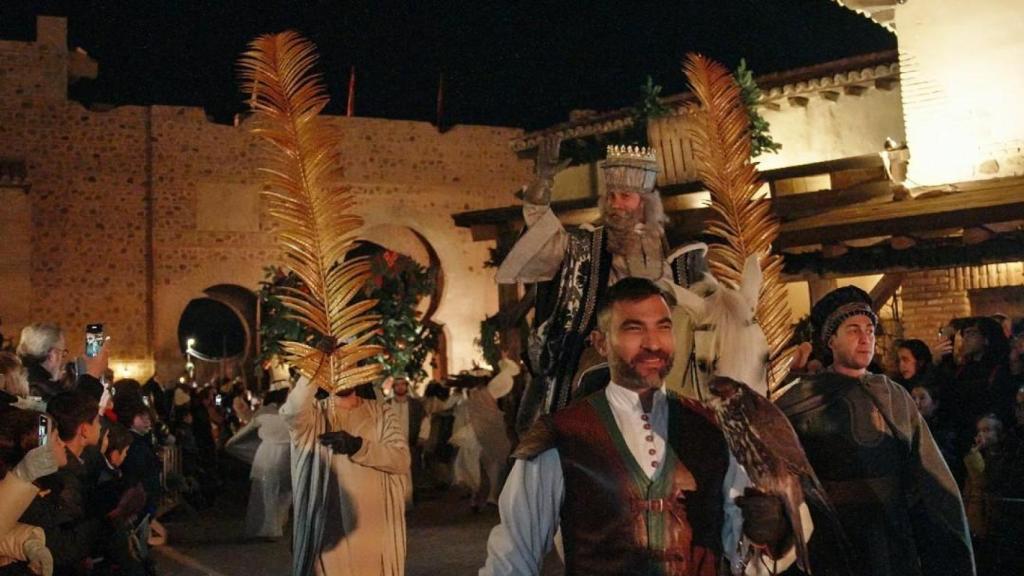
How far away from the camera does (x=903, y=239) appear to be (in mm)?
11758

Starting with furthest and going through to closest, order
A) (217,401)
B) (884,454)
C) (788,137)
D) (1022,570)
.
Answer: (217,401), (788,137), (1022,570), (884,454)

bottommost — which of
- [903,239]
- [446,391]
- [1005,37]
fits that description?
[446,391]

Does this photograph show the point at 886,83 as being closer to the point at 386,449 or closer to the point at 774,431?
the point at 386,449

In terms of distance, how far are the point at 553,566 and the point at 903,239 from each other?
4.90 meters

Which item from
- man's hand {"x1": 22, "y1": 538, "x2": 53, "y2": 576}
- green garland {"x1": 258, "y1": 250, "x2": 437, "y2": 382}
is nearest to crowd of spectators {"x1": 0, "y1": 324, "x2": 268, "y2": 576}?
man's hand {"x1": 22, "y1": 538, "x2": 53, "y2": 576}

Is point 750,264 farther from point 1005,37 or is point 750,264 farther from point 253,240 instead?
point 253,240

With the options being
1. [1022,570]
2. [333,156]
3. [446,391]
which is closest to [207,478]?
[446,391]

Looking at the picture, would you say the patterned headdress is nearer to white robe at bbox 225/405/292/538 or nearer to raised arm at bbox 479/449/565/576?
raised arm at bbox 479/449/565/576

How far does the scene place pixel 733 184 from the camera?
5.88m

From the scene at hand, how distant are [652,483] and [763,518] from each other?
0.31m

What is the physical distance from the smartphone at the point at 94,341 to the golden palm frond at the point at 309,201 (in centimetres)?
200

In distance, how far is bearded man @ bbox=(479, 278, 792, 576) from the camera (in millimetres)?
3203

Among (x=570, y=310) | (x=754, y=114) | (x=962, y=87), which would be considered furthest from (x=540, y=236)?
(x=754, y=114)

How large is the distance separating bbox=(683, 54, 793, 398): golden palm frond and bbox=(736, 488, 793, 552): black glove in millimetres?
2556
